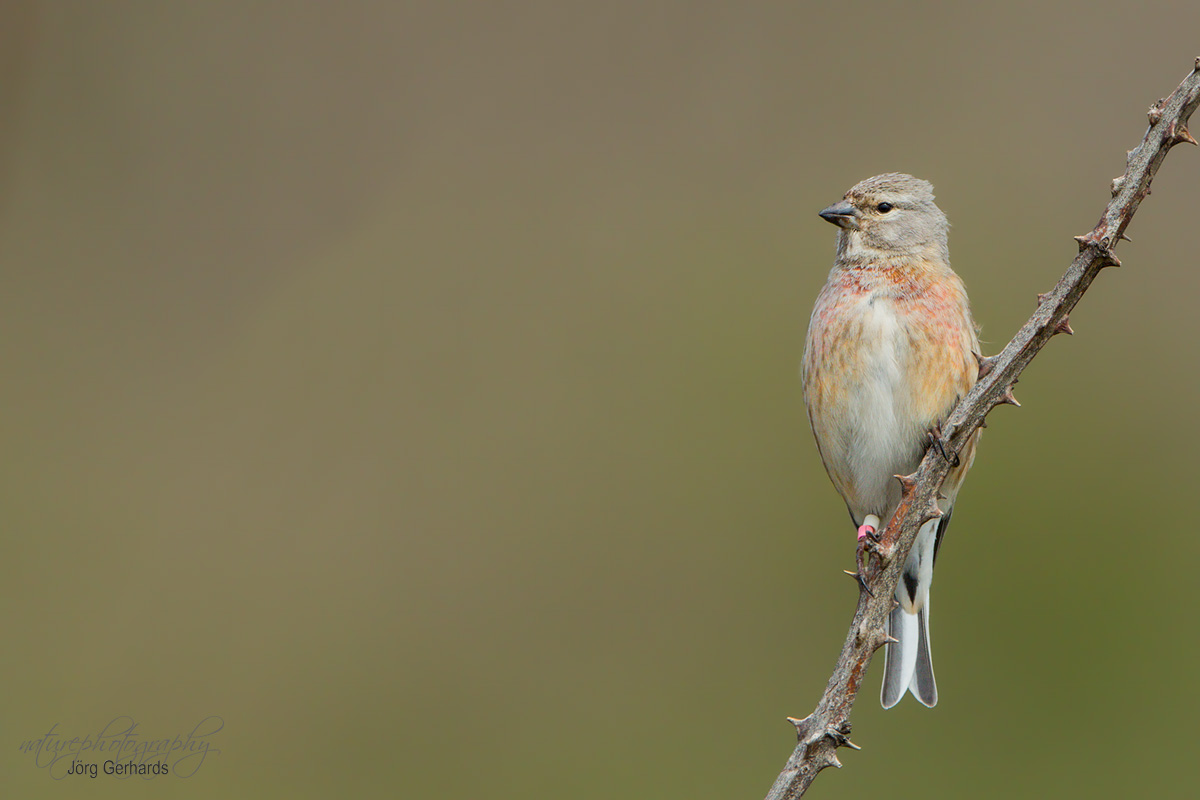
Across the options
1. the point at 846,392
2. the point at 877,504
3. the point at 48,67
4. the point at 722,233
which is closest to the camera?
the point at 846,392

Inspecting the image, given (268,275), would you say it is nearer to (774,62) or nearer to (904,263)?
(774,62)

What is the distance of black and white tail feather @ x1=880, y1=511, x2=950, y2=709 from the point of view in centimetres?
352

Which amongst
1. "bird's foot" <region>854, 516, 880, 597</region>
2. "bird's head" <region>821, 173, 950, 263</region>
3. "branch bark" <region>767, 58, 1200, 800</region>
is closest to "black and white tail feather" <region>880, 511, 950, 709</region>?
"bird's foot" <region>854, 516, 880, 597</region>

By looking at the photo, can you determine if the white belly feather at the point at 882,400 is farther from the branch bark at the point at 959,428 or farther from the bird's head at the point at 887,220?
the branch bark at the point at 959,428

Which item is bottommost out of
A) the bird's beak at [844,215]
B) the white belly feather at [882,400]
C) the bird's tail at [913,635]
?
the bird's tail at [913,635]

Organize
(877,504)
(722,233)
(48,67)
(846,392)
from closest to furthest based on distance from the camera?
(846,392) → (877,504) → (48,67) → (722,233)

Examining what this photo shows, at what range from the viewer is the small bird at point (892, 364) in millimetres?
3463

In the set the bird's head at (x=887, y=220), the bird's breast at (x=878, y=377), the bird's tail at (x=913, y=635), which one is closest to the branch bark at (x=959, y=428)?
the bird's breast at (x=878, y=377)

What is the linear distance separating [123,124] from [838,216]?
19.7 feet

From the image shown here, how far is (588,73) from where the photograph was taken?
7.87 meters

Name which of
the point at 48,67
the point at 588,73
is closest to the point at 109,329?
the point at 48,67

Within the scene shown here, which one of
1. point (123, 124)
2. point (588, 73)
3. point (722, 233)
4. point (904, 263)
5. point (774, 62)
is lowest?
point (123, 124)

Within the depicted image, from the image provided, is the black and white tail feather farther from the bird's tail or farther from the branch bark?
the branch bark

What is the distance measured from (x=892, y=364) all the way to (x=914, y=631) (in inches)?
38.3
